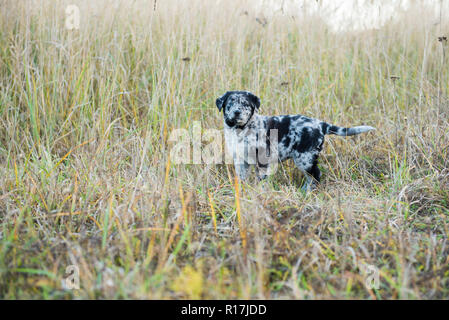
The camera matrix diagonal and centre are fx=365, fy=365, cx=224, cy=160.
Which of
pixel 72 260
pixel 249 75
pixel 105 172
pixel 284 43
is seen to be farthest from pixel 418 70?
pixel 72 260

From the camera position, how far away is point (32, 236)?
2043 mm

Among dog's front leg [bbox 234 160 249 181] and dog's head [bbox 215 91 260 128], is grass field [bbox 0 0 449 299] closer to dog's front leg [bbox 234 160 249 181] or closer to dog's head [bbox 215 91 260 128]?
dog's front leg [bbox 234 160 249 181]

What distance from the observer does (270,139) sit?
3.67 m

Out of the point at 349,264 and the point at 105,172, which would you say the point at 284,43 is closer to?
the point at 105,172

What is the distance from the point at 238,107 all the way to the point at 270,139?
1.77 feet

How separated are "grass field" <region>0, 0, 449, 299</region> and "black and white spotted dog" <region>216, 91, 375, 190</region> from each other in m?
0.21

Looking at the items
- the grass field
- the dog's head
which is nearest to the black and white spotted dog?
the dog's head

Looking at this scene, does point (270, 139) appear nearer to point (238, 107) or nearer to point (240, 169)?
point (240, 169)

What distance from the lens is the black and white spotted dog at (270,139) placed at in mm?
3508

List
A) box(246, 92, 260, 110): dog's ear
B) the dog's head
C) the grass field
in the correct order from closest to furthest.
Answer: the grass field, the dog's head, box(246, 92, 260, 110): dog's ear

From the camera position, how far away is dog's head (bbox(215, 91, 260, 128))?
10.9 ft

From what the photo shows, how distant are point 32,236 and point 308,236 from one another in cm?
155

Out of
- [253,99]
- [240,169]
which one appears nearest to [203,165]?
[240,169]

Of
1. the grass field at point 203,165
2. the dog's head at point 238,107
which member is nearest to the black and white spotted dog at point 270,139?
the dog's head at point 238,107
